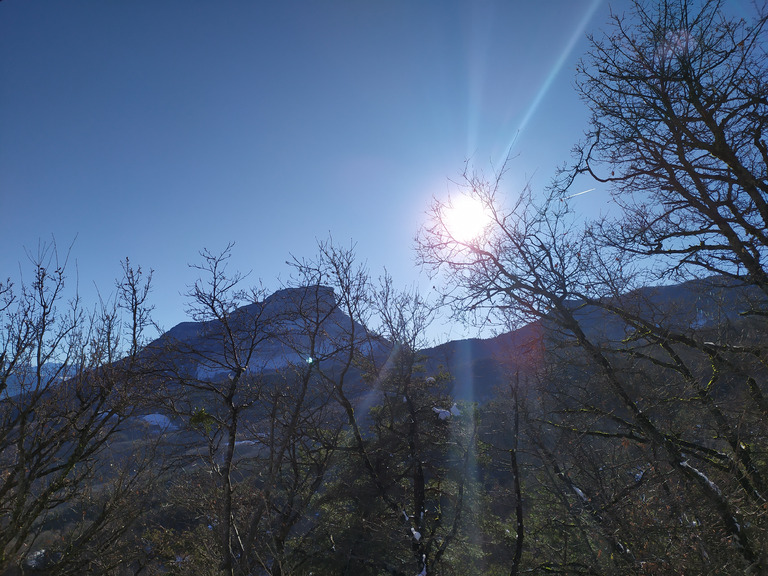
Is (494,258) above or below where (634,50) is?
below

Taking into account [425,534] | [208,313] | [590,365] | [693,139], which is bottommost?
[425,534]

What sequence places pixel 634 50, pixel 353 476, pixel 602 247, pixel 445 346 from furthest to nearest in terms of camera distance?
pixel 445 346, pixel 353 476, pixel 602 247, pixel 634 50

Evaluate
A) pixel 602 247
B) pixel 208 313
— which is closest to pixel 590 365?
pixel 602 247

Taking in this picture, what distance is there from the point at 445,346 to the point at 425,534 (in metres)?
6.89

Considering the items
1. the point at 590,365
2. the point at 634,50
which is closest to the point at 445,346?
the point at 590,365

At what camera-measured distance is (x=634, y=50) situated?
5586 mm

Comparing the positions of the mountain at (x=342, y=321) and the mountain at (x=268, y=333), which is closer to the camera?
the mountain at (x=268, y=333)

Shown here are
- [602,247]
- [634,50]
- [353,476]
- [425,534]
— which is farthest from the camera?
[353,476]

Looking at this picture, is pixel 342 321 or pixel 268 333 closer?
pixel 268 333

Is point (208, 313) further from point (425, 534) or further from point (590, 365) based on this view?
point (425, 534)

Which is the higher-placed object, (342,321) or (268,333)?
(342,321)

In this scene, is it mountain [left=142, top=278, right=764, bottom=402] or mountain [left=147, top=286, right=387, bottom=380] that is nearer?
mountain [left=147, top=286, right=387, bottom=380]

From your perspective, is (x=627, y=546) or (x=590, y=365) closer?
(x=627, y=546)

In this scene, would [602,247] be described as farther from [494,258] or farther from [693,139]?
[693,139]
